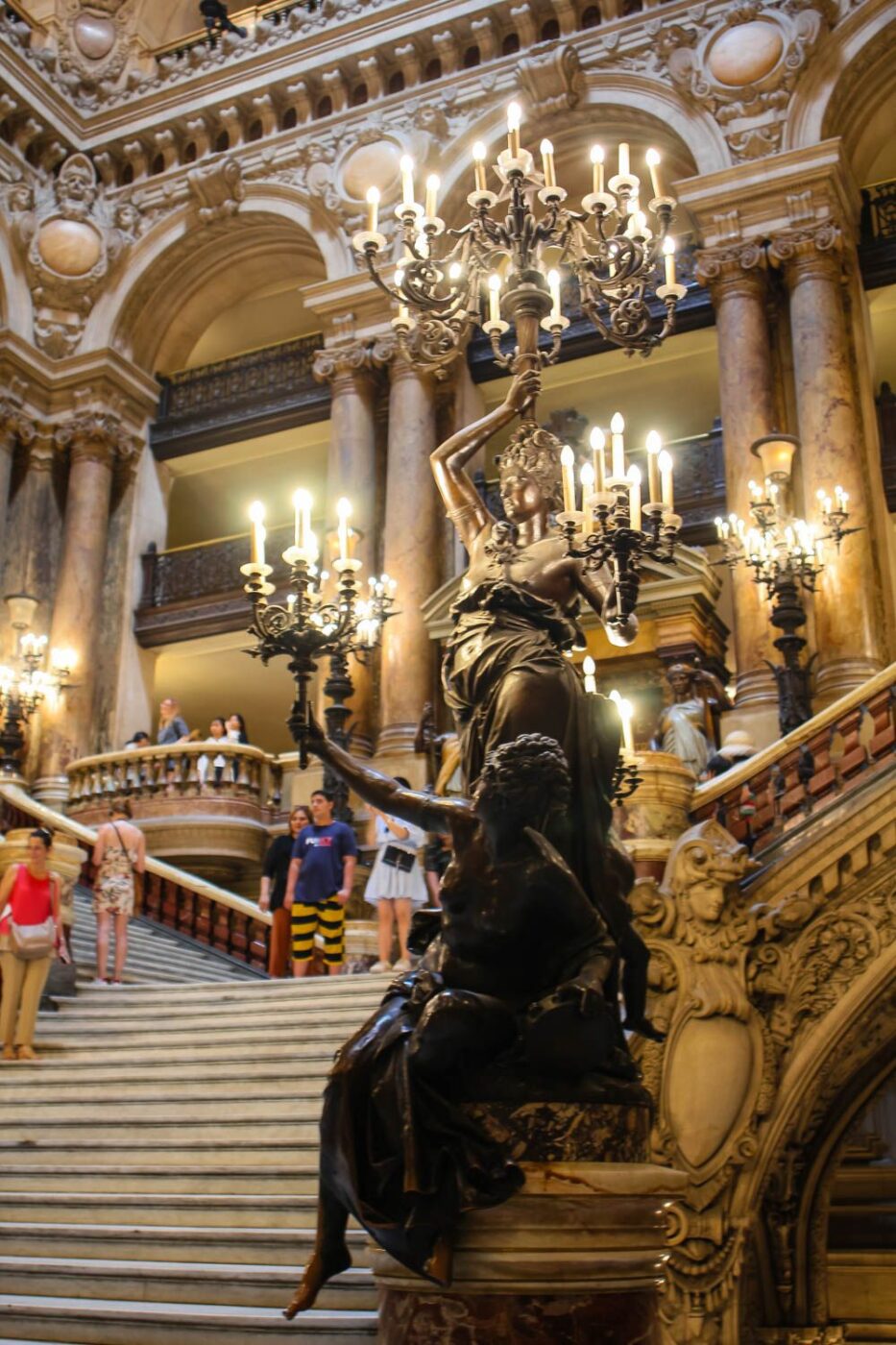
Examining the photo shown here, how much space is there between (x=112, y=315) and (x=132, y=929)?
9769 millimetres

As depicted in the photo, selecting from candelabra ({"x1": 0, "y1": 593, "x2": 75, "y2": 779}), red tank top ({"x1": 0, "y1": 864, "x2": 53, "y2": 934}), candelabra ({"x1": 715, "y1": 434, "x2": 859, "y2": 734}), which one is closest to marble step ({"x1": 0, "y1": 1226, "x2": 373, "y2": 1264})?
red tank top ({"x1": 0, "y1": 864, "x2": 53, "y2": 934})

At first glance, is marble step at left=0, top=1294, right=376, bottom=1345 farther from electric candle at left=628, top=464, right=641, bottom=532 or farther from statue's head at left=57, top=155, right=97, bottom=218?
statue's head at left=57, top=155, right=97, bottom=218

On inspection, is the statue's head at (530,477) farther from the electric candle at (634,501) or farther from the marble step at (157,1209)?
the marble step at (157,1209)

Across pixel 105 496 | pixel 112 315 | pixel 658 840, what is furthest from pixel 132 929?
pixel 112 315

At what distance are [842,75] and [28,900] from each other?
11.8 metres

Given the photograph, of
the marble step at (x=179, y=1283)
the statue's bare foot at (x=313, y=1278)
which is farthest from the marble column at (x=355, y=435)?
the statue's bare foot at (x=313, y=1278)

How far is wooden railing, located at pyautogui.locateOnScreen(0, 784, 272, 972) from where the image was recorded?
37.4ft

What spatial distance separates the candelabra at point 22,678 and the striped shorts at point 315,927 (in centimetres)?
765

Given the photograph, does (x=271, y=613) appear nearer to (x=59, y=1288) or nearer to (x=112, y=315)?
(x=59, y=1288)

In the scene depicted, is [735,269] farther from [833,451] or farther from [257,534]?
[257,534]

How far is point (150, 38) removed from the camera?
20.0 metres

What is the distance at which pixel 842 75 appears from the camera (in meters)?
14.2

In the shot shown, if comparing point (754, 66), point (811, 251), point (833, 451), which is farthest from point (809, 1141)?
point (754, 66)

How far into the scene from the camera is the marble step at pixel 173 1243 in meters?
5.11
